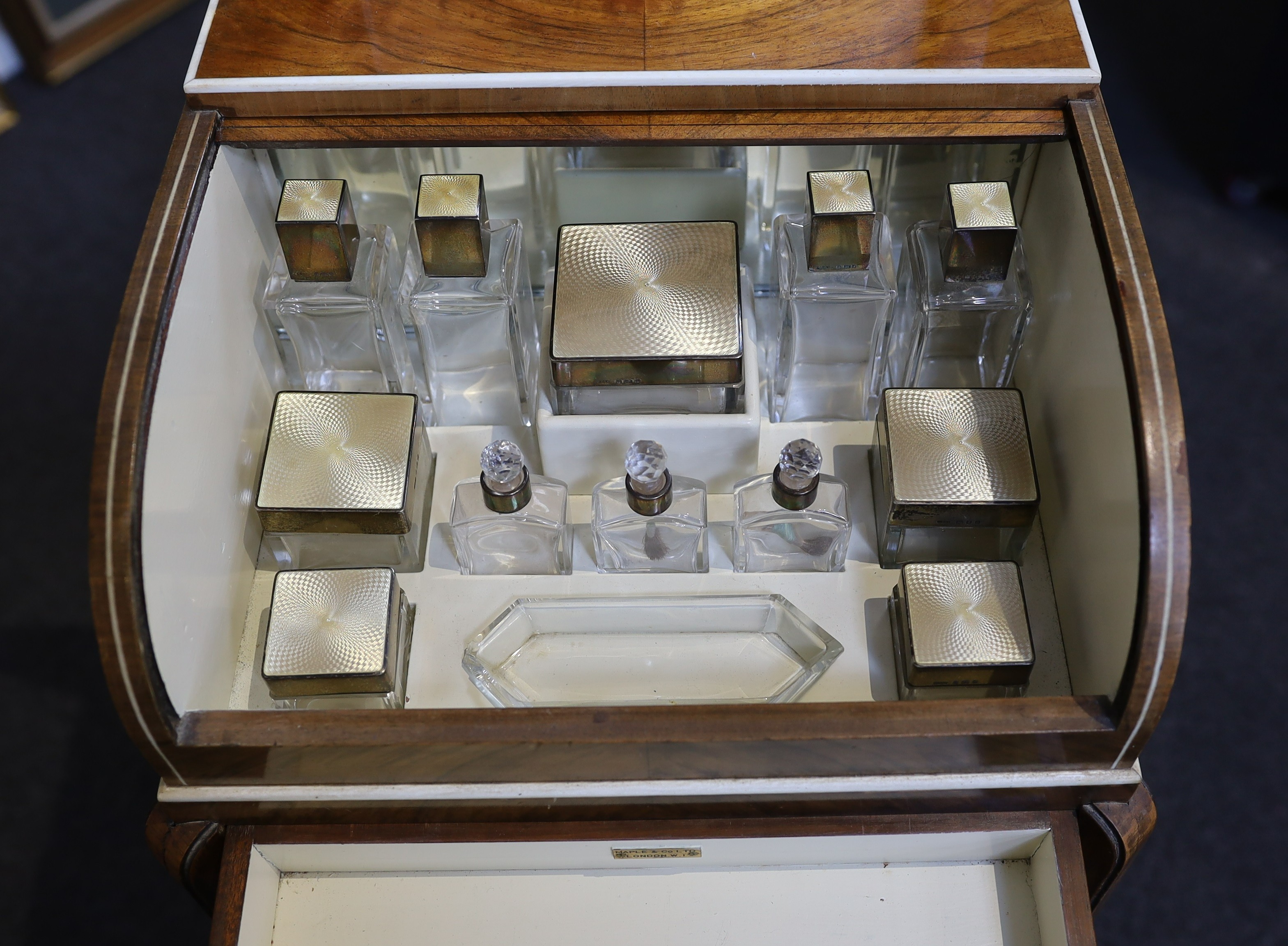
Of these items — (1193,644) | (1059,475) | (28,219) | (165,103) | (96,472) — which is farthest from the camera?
(165,103)

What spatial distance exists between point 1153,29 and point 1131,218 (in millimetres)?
1520

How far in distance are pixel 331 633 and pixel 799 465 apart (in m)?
0.31

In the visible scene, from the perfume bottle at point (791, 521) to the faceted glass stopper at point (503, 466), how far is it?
0.16 m

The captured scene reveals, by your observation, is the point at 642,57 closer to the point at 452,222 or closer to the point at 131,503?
the point at 452,222

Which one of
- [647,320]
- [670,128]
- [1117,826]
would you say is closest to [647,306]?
[647,320]

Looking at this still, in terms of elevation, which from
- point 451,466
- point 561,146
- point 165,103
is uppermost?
point 165,103

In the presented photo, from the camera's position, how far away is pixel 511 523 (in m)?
0.76

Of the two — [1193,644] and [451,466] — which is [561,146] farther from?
[1193,644]

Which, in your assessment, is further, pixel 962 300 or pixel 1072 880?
pixel 962 300

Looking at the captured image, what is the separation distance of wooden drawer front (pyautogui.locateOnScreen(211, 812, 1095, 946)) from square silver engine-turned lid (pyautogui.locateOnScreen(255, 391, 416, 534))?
194 mm

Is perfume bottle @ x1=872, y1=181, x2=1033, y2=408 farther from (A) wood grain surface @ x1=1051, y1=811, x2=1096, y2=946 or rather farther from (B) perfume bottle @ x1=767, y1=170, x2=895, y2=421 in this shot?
(A) wood grain surface @ x1=1051, y1=811, x2=1096, y2=946

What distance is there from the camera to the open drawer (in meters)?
0.61

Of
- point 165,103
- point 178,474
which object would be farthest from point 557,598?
point 165,103

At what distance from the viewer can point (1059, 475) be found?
75cm
